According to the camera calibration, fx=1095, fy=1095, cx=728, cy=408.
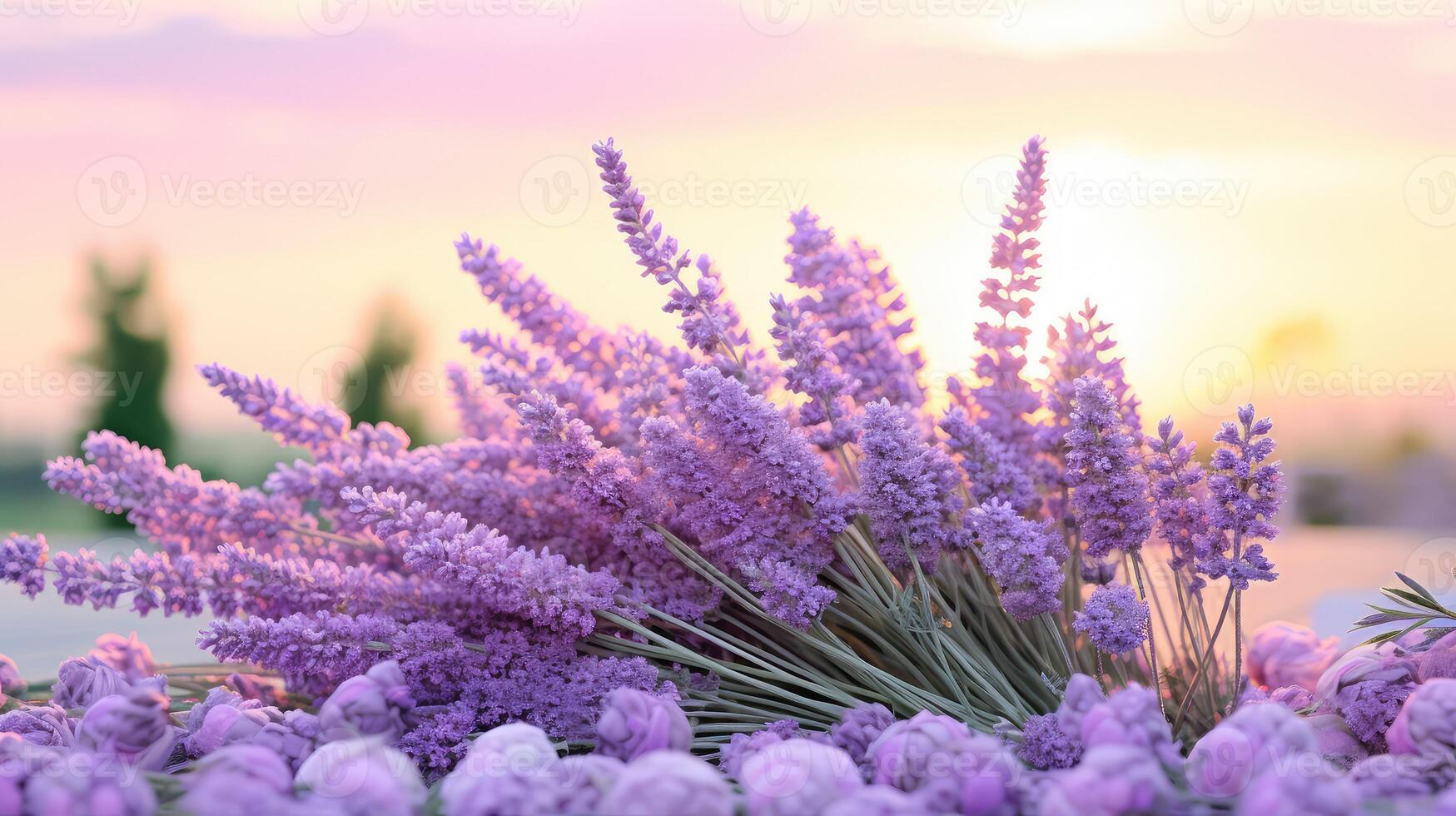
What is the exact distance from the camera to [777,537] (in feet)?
2.27

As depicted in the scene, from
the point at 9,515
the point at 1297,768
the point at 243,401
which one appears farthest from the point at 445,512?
the point at 9,515

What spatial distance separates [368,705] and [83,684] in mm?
310

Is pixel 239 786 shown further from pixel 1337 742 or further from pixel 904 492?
pixel 1337 742

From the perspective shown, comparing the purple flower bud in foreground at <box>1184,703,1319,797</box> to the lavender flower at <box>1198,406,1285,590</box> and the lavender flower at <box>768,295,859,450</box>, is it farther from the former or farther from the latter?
the lavender flower at <box>768,295,859,450</box>

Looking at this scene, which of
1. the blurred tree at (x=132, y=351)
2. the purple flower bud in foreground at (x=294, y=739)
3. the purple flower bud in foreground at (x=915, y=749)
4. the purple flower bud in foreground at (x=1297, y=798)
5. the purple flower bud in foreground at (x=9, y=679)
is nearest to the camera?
the purple flower bud in foreground at (x=1297, y=798)

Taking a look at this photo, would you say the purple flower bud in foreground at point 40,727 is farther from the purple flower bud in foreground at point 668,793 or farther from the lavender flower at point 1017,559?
the lavender flower at point 1017,559

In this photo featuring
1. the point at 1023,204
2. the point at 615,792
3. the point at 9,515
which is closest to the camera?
the point at 615,792

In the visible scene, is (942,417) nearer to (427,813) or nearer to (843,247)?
(843,247)

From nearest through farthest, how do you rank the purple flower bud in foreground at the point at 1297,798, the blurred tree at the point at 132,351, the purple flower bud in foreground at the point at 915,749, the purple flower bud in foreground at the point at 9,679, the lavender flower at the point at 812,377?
1. the purple flower bud in foreground at the point at 1297,798
2. the purple flower bud in foreground at the point at 915,749
3. the lavender flower at the point at 812,377
4. the purple flower bud in foreground at the point at 9,679
5. the blurred tree at the point at 132,351

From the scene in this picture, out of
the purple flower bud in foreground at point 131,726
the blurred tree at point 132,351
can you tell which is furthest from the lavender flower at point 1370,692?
the blurred tree at point 132,351

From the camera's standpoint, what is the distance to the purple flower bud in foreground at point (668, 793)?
388 mm

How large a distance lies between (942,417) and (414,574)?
0.40 meters

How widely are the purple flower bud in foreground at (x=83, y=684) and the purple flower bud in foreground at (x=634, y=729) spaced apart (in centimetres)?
41

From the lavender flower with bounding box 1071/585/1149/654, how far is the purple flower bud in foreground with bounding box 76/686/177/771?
0.49 m
